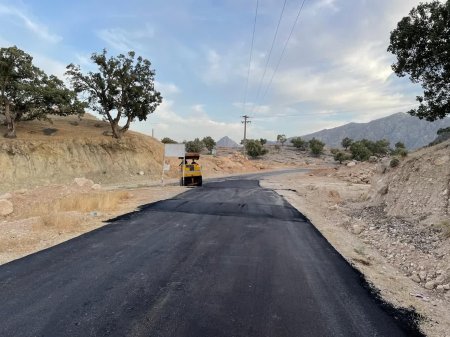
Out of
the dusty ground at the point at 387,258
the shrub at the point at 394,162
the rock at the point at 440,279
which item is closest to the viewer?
the dusty ground at the point at 387,258

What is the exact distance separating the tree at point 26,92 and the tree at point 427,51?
30542mm

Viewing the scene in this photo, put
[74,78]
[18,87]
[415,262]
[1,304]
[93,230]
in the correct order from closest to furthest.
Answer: [1,304] < [415,262] < [93,230] < [18,87] < [74,78]

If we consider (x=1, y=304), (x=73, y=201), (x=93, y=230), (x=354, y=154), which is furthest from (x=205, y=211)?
(x=354, y=154)

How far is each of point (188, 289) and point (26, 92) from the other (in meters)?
33.5

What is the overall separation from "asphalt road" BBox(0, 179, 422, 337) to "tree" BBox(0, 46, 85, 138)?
2806 cm

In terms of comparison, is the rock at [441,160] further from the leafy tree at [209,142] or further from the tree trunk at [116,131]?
the leafy tree at [209,142]

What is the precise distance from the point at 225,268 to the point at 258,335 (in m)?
2.74

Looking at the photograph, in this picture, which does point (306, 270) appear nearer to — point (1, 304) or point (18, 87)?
point (1, 304)

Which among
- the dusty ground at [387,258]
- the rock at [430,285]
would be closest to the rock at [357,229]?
the dusty ground at [387,258]

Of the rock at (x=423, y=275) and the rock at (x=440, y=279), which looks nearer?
the rock at (x=440, y=279)

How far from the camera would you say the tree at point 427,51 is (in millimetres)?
15859

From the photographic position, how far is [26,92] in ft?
104

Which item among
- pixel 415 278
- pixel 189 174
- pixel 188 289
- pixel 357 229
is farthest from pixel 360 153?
pixel 188 289

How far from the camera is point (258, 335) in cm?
451
